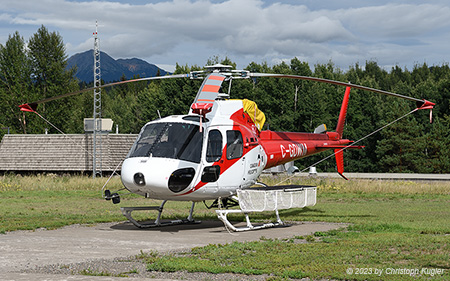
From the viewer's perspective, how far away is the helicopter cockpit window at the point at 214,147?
15.6 metres

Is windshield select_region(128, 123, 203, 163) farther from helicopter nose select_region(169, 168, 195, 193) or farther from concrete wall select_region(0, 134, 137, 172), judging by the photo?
concrete wall select_region(0, 134, 137, 172)

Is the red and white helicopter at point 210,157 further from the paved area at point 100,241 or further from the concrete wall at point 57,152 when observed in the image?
the concrete wall at point 57,152

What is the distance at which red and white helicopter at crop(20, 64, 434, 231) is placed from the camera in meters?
14.9

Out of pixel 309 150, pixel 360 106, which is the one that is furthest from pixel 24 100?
pixel 309 150

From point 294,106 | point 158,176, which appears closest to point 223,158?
point 158,176

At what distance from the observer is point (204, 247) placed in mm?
12422

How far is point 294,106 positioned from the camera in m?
78.1

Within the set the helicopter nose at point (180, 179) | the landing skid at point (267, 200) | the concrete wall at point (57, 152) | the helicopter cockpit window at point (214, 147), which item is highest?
the helicopter cockpit window at point (214, 147)

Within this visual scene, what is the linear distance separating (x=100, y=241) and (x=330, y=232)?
5716 mm

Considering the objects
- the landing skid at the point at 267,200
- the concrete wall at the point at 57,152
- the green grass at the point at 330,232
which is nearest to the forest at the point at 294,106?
the concrete wall at the point at 57,152

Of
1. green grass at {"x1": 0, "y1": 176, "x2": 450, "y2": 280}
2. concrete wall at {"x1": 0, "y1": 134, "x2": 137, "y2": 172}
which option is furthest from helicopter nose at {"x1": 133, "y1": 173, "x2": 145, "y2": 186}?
concrete wall at {"x1": 0, "y1": 134, "x2": 137, "y2": 172}

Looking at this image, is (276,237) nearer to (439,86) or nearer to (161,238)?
(161,238)

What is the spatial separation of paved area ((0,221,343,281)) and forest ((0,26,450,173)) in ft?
171

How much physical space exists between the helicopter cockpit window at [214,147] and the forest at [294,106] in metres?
52.9
